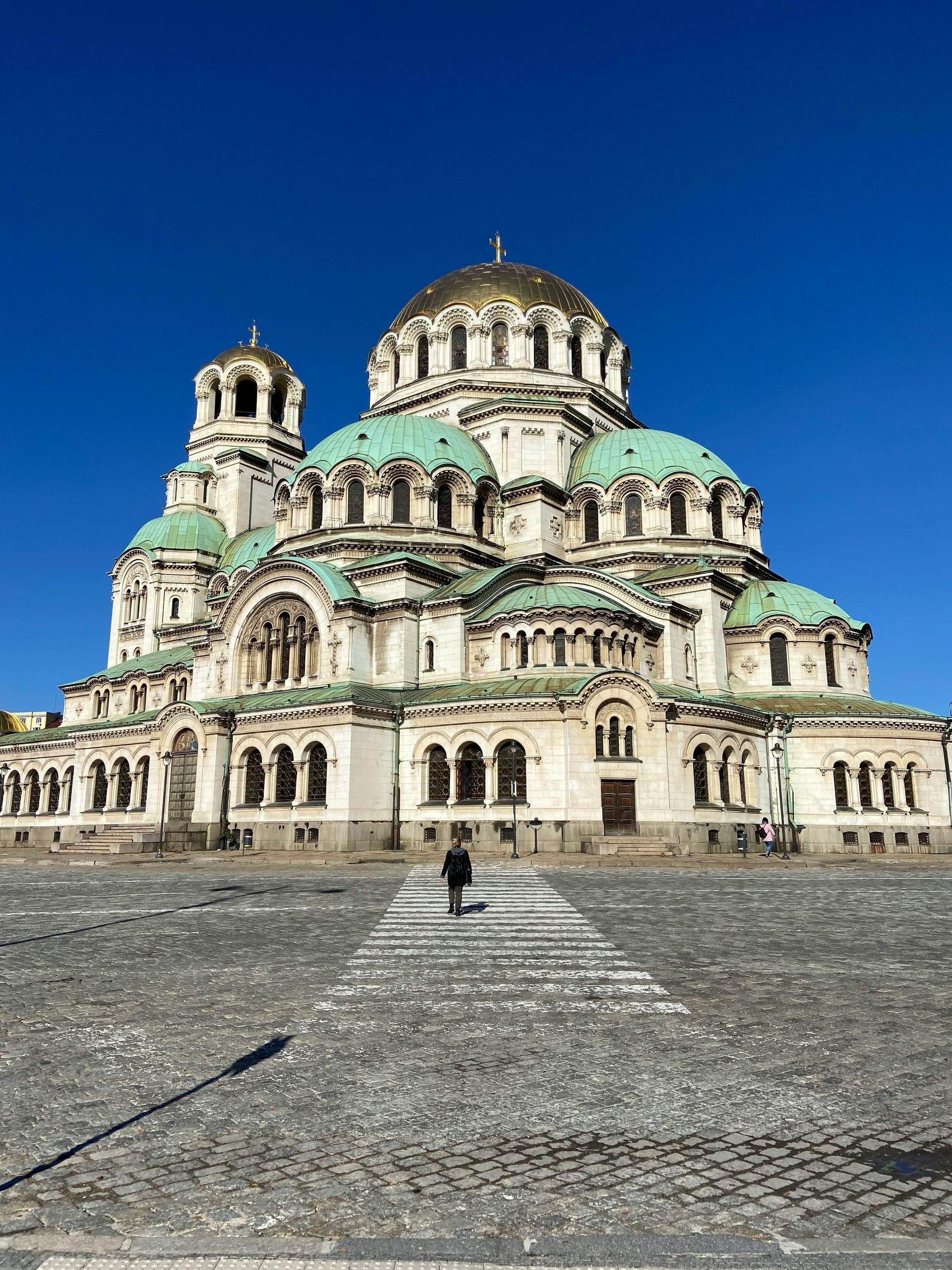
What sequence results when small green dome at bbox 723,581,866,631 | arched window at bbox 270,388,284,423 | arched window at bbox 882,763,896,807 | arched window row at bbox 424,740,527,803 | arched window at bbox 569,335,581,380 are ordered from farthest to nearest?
arched window at bbox 270,388,284,423
arched window at bbox 569,335,581,380
small green dome at bbox 723,581,866,631
arched window at bbox 882,763,896,807
arched window row at bbox 424,740,527,803

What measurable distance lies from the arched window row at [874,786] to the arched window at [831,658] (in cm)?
567

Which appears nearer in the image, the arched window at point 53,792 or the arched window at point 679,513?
the arched window at point 679,513

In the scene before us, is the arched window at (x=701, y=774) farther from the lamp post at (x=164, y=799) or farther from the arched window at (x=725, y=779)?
the lamp post at (x=164, y=799)

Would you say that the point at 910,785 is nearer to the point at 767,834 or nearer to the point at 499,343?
the point at 767,834

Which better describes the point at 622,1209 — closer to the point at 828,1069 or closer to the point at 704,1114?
the point at 704,1114

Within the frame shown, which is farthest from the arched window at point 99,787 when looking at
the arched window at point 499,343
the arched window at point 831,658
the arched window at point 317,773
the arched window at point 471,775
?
the arched window at point 831,658

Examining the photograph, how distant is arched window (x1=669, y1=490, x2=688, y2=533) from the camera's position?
52.1 m

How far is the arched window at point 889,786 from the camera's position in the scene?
44562mm

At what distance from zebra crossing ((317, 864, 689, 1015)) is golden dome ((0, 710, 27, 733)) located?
261 ft

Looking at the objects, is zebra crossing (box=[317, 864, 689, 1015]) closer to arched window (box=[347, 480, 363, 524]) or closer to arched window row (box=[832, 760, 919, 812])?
arched window row (box=[832, 760, 919, 812])

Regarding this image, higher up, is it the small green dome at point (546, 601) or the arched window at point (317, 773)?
the small green dome at point (546, 601)

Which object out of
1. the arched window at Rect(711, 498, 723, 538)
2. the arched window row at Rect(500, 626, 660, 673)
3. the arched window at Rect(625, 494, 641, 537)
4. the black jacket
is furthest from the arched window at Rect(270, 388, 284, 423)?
the black jacket

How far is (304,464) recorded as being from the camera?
51.8m

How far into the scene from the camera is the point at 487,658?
1708 inches
